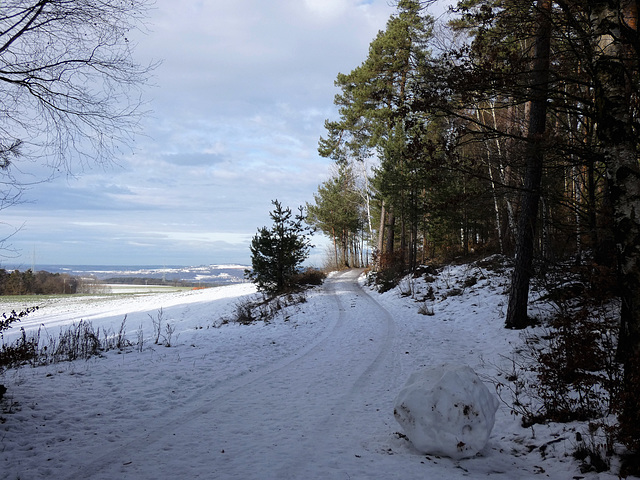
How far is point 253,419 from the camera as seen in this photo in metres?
4.87

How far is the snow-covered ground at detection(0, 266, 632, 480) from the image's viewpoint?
A: 3.55 meters

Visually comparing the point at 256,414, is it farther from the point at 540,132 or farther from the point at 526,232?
the point at 540,132

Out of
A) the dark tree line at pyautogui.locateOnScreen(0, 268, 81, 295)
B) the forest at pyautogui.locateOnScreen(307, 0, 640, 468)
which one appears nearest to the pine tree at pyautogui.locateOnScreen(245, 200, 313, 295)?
the forest at pyautogui.locateOnScreen(307, 0, 640, 468)

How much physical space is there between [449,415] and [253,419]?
2.59 meters

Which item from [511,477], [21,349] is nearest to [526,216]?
[511,477]

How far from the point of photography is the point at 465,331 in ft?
34.2

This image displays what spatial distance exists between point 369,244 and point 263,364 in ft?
133

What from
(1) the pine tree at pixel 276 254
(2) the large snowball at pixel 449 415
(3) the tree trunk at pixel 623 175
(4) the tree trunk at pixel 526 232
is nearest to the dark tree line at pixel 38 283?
(1) the pine tree at pixel 276 254

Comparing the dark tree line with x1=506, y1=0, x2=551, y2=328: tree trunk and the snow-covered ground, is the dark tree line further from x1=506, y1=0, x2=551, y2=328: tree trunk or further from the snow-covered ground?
x1=506, y1=0, x2=551, y2=328: tree trunk

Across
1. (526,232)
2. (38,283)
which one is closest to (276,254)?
(526,232)

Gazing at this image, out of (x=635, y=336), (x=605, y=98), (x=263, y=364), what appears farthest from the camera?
(x=263, y=364)

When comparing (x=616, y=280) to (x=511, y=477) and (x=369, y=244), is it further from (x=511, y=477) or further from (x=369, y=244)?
(x=369, y=244)

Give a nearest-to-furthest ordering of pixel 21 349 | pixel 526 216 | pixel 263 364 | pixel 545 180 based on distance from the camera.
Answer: pixel 21 349 → pixel 263 364 → pixel 526 216 → pixel 545 180

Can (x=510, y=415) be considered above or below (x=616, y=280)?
below
